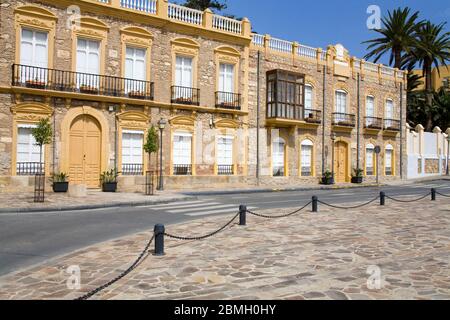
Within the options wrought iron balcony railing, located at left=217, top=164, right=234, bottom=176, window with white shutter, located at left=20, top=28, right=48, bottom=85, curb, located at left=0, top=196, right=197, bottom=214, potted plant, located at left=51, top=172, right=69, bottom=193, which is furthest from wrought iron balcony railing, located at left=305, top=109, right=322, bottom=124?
window with white shutter, located at left=20, top=28, right=48, bottom=85

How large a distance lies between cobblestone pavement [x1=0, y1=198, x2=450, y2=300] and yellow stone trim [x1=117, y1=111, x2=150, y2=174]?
11.4 meters

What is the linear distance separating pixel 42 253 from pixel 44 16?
1457 cm

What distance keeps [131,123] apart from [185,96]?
138 inches

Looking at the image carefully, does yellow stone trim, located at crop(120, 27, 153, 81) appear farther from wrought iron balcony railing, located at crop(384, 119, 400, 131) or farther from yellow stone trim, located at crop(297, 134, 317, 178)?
wrought iron balcony railing, located at crop(384, 119, 400, 131)

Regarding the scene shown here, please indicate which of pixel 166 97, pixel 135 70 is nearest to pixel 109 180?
pixel 166 97

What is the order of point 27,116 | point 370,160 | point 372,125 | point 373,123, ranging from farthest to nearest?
point 370,160 → point 373,123 → point 372,125 → point 27,116

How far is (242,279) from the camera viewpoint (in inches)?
219

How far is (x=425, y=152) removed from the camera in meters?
37.3

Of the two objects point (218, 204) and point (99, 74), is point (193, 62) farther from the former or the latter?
point (218, 204)

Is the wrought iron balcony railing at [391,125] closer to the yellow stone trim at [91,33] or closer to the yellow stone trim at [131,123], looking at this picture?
the yellow stone trim at [131,123]

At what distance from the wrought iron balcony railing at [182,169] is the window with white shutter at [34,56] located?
7.69 m

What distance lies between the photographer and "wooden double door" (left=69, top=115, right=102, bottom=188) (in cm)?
1952

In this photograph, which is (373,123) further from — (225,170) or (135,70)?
(135,70)
